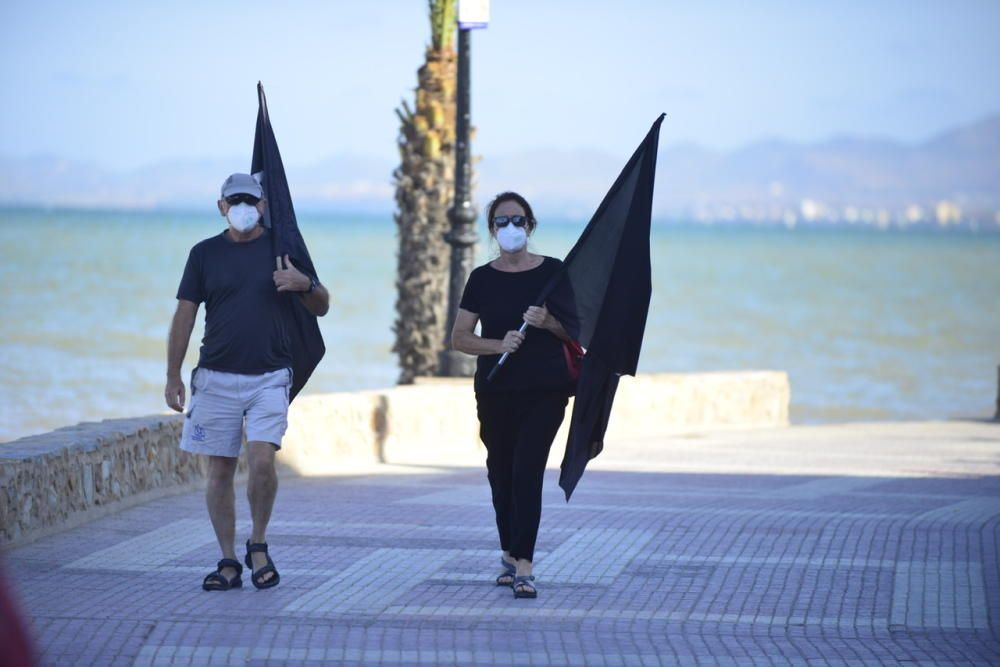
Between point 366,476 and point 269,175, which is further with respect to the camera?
point 366,476

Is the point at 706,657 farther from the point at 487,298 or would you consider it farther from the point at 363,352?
the point at 363,352

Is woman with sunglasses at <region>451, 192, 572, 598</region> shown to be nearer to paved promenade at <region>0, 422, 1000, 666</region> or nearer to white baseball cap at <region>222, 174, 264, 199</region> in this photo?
paved promenade at <region>0, 422, 1000, 666</region>

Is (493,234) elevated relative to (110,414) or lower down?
elevated

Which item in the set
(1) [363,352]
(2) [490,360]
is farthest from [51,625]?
(1) [363,352]

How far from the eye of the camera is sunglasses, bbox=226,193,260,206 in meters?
7.89

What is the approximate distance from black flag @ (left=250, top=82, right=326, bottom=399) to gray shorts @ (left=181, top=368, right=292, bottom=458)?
0.70ft

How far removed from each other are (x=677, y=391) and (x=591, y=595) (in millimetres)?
9662

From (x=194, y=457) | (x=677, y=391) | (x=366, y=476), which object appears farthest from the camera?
(x=677, y=391)

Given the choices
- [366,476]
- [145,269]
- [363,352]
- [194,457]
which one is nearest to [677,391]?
[366,476]

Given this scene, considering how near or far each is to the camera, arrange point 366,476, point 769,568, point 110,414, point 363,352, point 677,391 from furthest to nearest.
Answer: point 363,352 < point 110,414 < point 677,391 < point 366,476 < point 769,568

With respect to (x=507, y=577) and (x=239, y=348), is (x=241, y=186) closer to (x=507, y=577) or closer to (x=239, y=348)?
(x=239, y=348)

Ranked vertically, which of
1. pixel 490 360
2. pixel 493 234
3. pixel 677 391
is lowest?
pixel 677 391

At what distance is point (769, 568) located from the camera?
873 centimetres

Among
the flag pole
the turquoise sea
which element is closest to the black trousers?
the flag pole
